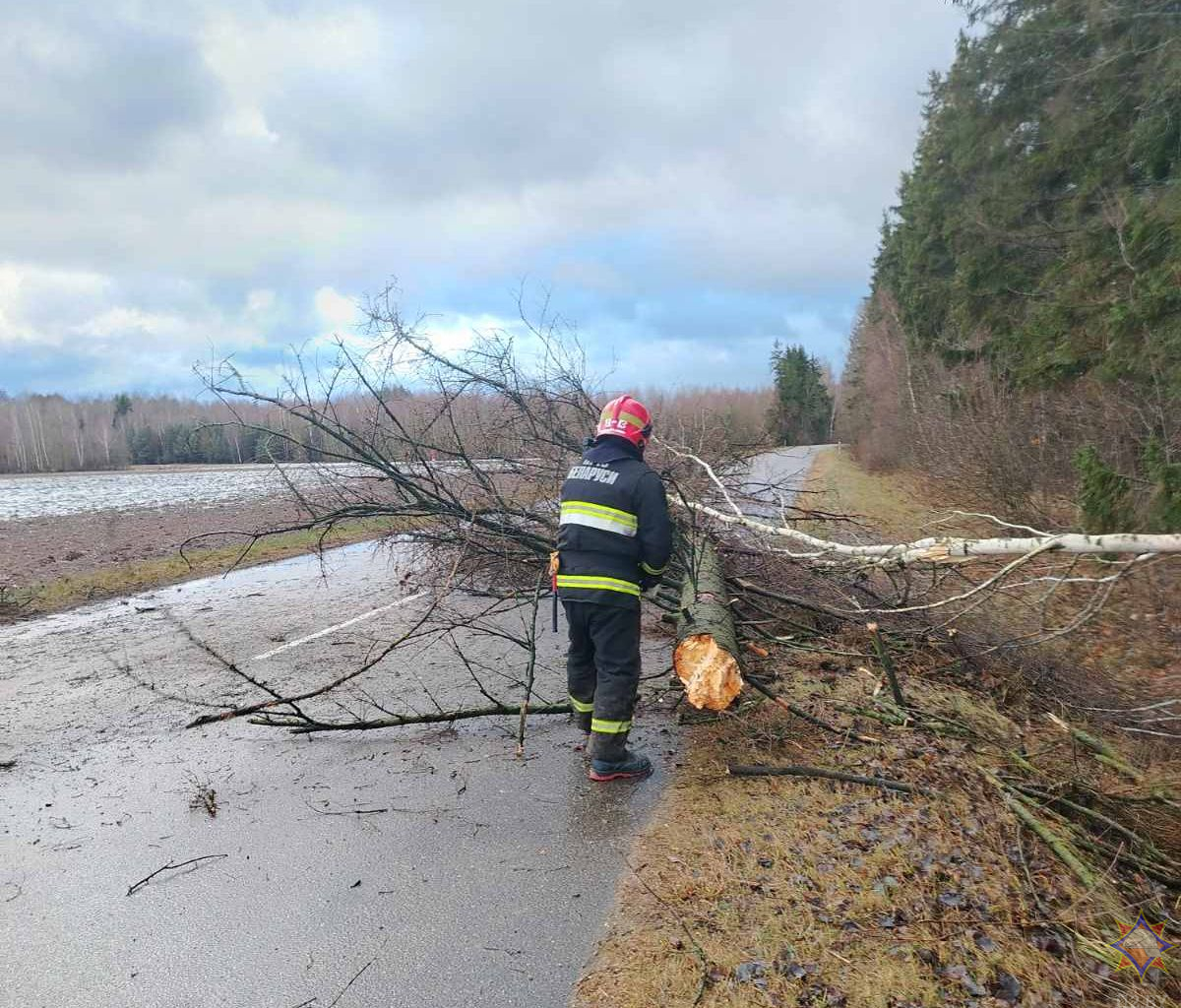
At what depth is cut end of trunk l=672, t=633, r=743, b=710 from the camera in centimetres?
420

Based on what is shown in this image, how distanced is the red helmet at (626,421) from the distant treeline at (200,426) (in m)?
2.83

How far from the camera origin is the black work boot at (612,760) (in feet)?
13.6

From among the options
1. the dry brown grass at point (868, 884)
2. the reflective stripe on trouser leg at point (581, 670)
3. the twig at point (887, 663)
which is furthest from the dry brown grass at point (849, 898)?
the reflective stripe on trouser leg at point (581, 670)

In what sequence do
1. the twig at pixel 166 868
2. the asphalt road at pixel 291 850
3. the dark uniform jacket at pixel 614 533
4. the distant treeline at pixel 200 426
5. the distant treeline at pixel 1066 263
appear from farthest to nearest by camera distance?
the distant treeline at pixel 1066 263 < the distant treeline at pixel 200 426 < the dark uniform jacket at pixel 614 533 < the twig at pixel 166 868 < the asphalt road at pixel 291 850

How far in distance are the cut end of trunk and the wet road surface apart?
551 mm

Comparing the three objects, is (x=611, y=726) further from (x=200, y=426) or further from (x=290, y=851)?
(x=200, y=426)

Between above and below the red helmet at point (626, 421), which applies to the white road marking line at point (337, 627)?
below

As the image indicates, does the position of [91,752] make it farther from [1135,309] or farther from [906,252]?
[906,252]

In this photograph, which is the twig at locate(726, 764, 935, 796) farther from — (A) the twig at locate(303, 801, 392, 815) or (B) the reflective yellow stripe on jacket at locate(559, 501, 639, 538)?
(A) the twig at locate(303, 801, 392, 815)

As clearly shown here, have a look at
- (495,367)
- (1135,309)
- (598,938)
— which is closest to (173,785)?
(598,938)

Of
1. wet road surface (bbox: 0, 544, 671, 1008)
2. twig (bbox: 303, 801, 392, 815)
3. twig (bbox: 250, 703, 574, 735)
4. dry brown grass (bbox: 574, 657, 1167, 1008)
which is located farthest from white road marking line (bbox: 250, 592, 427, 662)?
dry brown grass (bbox: 574, 657, 1167, 1008)

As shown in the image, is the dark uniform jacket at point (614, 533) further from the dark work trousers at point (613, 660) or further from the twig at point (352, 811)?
the twig at point (352, 811)

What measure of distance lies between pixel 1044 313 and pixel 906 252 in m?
13.8

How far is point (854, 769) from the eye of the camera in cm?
411
